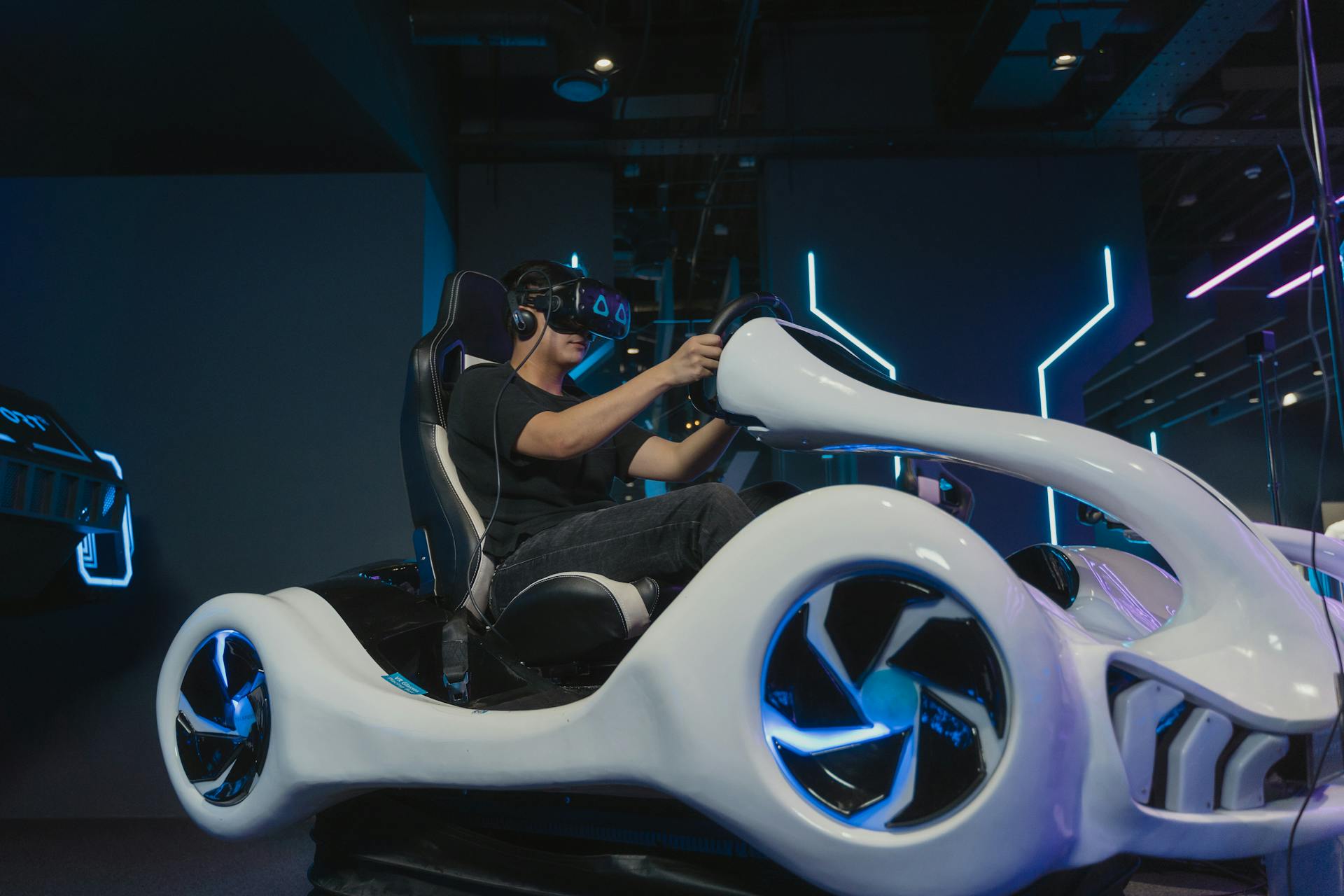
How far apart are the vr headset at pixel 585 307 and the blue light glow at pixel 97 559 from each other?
165cm

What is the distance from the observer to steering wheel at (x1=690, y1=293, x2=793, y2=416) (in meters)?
1.24

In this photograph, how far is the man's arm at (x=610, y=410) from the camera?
1223 millimetres

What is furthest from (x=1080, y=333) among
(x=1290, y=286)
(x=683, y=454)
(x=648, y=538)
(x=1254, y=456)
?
(x=1254, y=456)

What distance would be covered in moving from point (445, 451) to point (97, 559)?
1.64 meters

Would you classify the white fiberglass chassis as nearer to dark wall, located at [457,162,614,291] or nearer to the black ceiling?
the black ceiling

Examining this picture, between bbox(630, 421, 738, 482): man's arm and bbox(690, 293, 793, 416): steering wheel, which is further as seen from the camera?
bbox(630, 421, 738, 482): man's arm

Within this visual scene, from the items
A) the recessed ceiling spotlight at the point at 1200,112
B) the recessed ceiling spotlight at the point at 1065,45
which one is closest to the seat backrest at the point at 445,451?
the recessed ceiling spotlight at the point at 1065,45

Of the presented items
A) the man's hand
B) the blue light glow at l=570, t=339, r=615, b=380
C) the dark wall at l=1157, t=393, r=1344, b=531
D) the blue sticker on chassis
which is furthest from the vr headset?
the dark wall at l=1157, t=393, r=1344, b=531

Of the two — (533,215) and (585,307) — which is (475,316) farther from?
(533,215)

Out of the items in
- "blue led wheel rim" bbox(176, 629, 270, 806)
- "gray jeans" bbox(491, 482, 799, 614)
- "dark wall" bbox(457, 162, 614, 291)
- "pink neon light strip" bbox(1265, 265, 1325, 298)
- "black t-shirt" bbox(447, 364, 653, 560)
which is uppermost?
"pink neon light strip" bbox(1265, 265, 1325, 298)

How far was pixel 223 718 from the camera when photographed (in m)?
1.32

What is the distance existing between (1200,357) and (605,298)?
31.0 ft

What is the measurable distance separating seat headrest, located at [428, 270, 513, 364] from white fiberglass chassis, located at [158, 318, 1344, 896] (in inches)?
31.3

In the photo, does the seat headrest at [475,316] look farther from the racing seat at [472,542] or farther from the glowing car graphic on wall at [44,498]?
the glowing car graphic on wall at [44,498]
